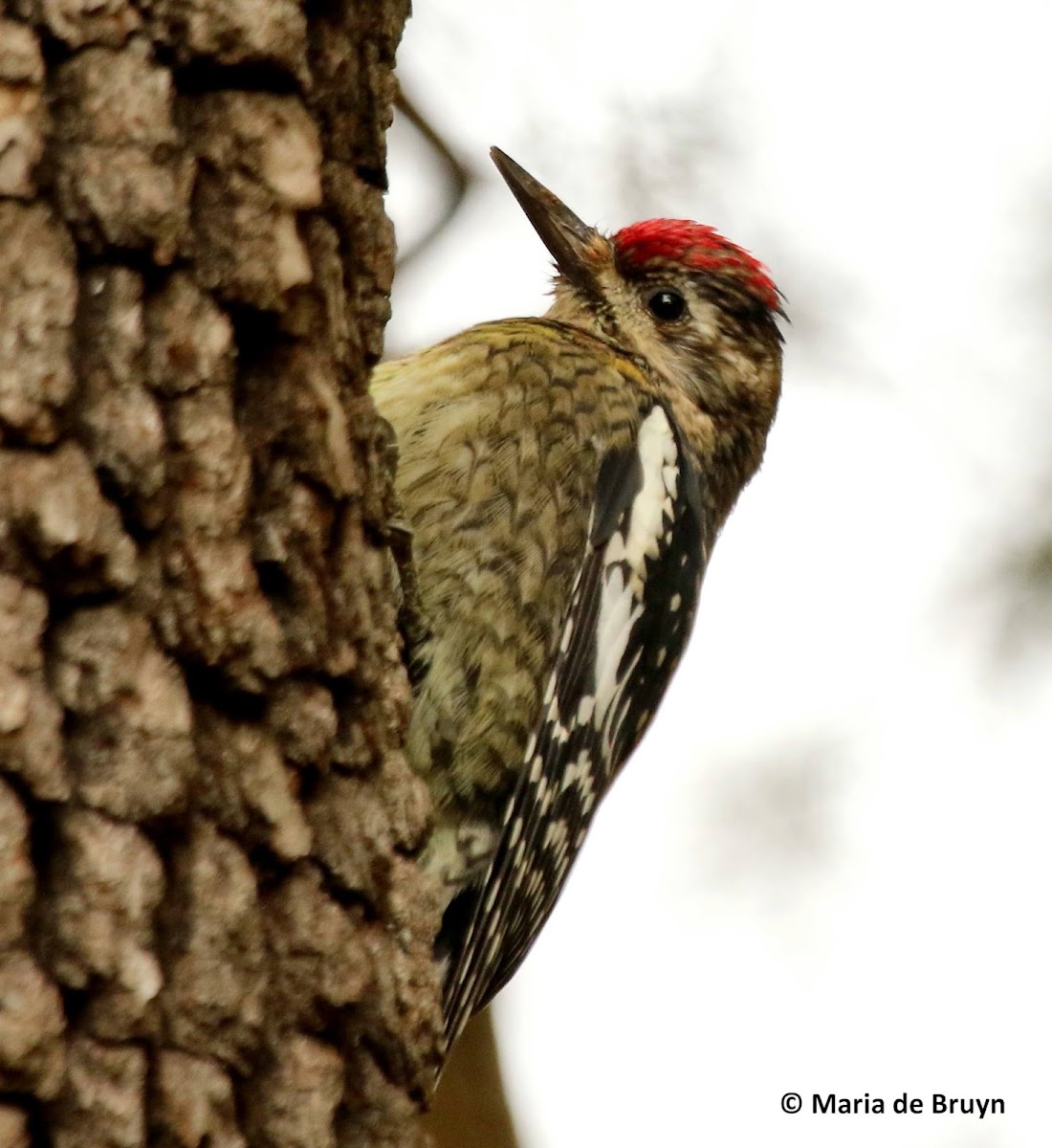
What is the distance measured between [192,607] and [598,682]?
6.05ft

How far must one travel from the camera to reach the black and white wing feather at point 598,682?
342 centimetres

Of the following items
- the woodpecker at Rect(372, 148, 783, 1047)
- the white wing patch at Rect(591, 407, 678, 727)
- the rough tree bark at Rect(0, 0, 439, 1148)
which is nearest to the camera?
the rough tree bark at Rect(0, 0, 439, 1148)

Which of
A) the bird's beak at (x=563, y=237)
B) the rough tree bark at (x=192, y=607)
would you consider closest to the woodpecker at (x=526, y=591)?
the bird's beak at (x=563, y=237)

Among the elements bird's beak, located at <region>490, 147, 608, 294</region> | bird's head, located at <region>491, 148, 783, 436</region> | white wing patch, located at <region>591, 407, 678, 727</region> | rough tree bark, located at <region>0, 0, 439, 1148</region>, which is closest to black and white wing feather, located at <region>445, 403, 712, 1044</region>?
white wing patch, located at <region>591, 407, 678, 727</region>

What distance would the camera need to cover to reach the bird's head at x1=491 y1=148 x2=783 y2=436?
15.0ft

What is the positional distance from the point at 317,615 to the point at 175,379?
381 mm

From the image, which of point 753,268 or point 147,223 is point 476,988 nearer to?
point 147,223

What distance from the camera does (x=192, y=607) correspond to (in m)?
2.01

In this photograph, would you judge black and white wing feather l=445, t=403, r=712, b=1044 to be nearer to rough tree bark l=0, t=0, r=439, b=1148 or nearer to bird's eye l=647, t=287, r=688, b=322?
bird's eye l=647, t=287, r=688, b=322

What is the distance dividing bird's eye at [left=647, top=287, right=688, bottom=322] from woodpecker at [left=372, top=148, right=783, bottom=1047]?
259 mm

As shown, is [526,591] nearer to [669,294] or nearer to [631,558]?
[631,558]

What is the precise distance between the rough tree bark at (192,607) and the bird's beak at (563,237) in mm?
2226

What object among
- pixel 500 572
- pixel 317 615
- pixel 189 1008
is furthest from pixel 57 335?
pixel 500 572

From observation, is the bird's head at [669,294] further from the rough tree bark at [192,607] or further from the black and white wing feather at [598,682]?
the rough tree bark at [192,607]
